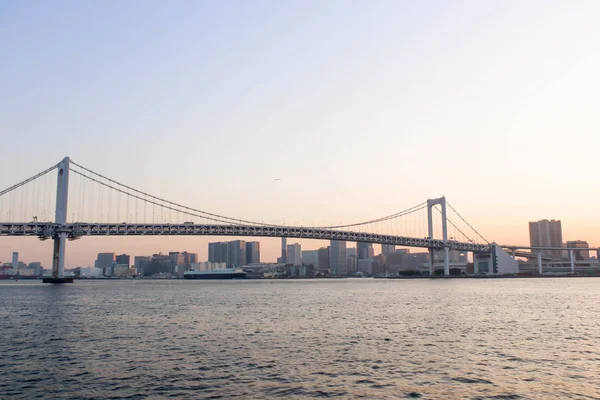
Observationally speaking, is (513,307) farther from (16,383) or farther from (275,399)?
(16,383)

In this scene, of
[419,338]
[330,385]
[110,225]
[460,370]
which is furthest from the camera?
[110,225]

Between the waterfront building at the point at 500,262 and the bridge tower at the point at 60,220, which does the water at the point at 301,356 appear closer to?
the bridge tower at the point at 60,220

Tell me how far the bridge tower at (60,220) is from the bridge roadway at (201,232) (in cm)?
66

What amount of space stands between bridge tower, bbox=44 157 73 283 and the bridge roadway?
66cm

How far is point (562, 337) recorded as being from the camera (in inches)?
957

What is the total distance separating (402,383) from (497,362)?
4753 millimetres

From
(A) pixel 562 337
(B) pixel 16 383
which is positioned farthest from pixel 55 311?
(A) pixel 562 337

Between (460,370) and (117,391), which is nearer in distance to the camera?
(117,391)

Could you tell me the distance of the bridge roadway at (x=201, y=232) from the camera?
279 feet

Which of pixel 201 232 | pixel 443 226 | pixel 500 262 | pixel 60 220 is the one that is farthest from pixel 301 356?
pixel 500 262

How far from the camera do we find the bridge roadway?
85062mm

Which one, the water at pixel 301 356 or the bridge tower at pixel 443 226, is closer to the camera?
the water at pixel 301 356

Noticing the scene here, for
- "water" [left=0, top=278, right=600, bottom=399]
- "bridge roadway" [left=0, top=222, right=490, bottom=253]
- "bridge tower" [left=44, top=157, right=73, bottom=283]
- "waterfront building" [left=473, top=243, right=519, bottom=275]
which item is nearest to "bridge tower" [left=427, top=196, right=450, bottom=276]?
"bridge roadway" [left=0, top=222, right=490, bottom=253]

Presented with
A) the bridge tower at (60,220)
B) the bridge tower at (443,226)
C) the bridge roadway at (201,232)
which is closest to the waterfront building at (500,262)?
the bridge roadway at (201,232)
